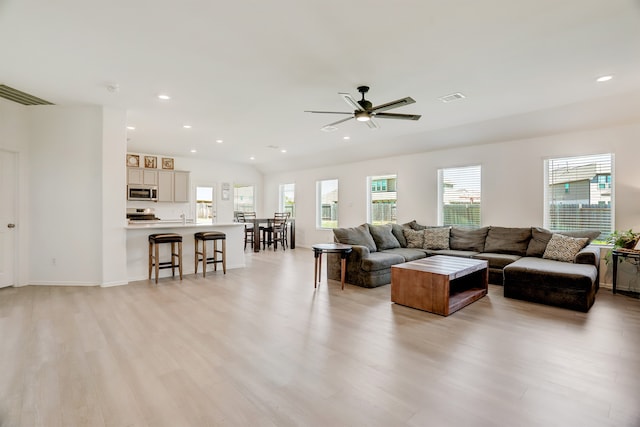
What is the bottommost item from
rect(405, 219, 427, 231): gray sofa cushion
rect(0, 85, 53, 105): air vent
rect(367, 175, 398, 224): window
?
rect(405, 219, 427, 231): gray sofa cushion

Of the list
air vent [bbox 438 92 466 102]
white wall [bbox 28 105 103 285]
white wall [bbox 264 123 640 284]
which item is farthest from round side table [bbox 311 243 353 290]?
white wall [bbox 28 105 103 285]

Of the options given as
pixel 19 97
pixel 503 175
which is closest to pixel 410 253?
pixel 503 175

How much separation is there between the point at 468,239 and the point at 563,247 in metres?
1.42

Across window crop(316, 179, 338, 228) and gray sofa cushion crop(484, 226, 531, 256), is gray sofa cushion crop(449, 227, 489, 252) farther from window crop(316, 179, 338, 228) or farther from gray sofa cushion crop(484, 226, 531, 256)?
window crop(316, 179, 338, 228)

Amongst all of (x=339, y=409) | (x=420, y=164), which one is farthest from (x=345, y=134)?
(x=339, y=409)

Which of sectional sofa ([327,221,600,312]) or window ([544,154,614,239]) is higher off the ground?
window ([544,154,614,239])

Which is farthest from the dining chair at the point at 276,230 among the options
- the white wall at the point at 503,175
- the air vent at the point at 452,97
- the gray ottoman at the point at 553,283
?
the gray ottoman at the point at 553,283

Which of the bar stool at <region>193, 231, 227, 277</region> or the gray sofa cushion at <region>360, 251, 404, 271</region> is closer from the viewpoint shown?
the gray sofa cushion at <region>360, 251, 404, 271</region>

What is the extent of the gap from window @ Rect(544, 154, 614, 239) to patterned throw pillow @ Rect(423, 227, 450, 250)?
1631mm

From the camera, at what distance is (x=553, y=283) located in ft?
12.1

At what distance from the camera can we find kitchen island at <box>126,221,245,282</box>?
16.2 ft

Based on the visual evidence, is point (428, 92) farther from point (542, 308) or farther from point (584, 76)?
point (542, 308)

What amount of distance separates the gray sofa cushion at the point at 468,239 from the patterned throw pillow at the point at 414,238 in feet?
1.77

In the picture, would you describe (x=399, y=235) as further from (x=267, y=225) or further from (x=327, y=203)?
(x=267, y=225)
